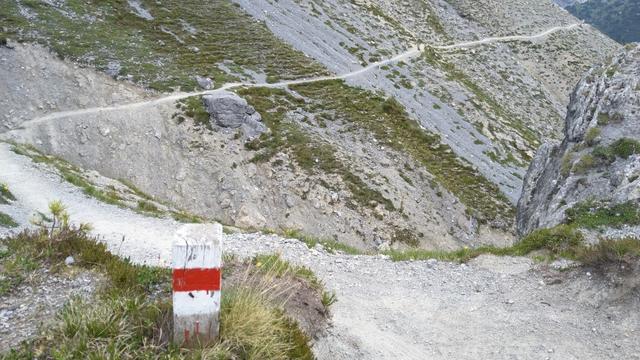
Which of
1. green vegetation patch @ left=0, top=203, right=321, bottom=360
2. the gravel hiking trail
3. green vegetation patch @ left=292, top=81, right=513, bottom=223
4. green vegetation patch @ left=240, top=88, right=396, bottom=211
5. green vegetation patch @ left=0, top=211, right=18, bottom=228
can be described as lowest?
green vegetation patch @ left=240, top=88, right=396, bottom=211

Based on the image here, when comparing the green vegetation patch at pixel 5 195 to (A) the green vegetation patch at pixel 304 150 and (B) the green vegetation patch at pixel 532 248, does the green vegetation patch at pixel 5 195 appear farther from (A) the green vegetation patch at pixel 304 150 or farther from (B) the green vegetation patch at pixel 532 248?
(A) the green vegetation patch at pixel 304 150

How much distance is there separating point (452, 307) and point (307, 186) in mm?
21799

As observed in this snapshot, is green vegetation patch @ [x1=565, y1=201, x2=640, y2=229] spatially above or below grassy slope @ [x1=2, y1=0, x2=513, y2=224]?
above

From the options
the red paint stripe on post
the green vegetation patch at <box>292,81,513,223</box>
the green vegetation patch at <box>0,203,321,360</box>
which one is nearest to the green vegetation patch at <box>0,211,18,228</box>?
the green vegetation patch at <box>0,203,321,360</box>

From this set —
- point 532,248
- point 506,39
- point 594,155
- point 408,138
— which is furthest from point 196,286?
point 506,39

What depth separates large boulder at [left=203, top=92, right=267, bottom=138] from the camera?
36625mm

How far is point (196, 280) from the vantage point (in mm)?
5711

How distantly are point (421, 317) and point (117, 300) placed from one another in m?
7.96

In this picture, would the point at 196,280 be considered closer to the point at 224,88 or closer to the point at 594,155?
the point at 594,155

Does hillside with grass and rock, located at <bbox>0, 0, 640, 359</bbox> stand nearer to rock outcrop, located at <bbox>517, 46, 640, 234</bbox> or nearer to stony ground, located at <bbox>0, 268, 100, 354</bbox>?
stony ground, located at <bbox>0, 268, 100, 354</bbox>

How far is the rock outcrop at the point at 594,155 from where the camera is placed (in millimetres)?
20266

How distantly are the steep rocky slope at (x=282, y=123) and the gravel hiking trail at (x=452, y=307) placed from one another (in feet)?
48.0

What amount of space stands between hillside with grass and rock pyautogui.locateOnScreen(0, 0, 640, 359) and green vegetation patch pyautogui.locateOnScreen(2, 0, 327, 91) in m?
0.24

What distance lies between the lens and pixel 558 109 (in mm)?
75000
